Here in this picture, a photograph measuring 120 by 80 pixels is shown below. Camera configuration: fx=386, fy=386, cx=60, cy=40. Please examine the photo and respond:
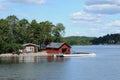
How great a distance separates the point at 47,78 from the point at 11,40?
62.8 meters

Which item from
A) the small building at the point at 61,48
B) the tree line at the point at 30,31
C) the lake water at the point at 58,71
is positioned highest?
the tree line at the point at 30,31

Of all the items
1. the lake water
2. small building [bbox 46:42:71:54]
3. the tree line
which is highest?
the tree line

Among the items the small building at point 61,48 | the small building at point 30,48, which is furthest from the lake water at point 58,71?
the small building at point 30,48

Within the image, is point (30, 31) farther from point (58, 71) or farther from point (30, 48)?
point (58, 71)

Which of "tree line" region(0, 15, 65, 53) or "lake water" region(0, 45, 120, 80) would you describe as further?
"tree line" region(0, 15, 65, 53)

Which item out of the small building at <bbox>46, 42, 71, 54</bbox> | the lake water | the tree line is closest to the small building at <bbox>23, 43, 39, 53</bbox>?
the tree line

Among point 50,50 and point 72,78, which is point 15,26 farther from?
point 72,78

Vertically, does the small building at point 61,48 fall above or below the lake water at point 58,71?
above

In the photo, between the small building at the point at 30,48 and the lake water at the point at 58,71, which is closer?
the lake water at the point at 58,71

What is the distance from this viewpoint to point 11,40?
103750 mm

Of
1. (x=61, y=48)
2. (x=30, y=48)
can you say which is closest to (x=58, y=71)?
(x=61, y=48)

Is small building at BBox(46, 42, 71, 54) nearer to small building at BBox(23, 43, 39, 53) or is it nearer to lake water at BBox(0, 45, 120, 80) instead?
small building at BBox(23, 43, 39, 53)

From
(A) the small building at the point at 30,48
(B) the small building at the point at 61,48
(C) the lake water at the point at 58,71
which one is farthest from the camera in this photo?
(A) the small building at the point at 30,48

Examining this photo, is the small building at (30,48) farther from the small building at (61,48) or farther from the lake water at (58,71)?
the lake water at (58,71)
